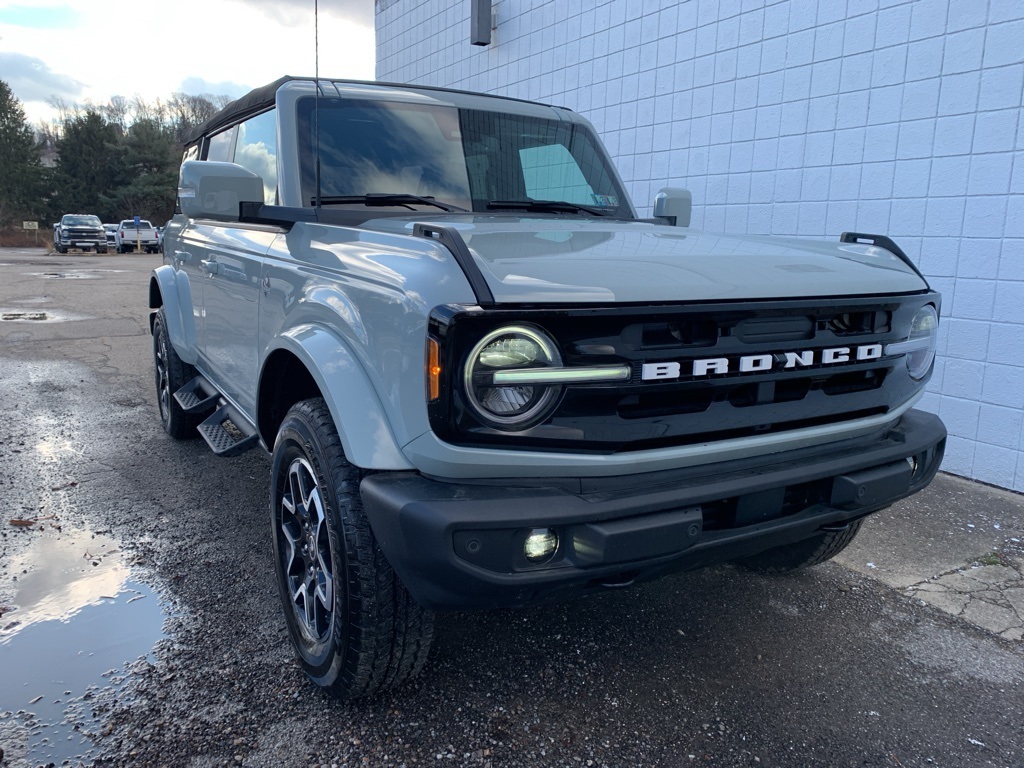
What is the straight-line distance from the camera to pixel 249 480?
173 inches


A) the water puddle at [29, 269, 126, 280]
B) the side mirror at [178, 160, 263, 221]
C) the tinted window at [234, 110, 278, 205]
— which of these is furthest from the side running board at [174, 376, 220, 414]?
the water puddle at [29, 269, 126, 280]

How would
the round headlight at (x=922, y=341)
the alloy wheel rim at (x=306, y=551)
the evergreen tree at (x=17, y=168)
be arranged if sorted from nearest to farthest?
the alloy wheel rim at (x=306, y=551) < the round headlight at (x=922, y=341) < the evergreen tree at (x=17, y=168)

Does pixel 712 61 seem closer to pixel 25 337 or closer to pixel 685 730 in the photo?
pixel 685 730

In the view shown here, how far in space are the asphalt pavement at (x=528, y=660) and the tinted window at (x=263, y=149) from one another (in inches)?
63.4

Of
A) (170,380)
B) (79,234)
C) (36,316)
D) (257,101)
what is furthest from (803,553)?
(79,234)

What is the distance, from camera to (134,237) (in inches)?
1448

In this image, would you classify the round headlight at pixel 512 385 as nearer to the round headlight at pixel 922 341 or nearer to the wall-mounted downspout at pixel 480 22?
the round headlight at pixel 922 341

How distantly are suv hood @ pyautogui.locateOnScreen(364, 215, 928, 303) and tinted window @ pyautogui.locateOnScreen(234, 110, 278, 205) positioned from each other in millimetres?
777

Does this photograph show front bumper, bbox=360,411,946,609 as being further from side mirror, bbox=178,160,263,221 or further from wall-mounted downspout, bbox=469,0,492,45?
wall-mounted downspout, bbox=469,0,492,45

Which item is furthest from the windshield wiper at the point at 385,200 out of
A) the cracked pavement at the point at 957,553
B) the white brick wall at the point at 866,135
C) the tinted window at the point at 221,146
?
the white brick wall at the point at 866,135

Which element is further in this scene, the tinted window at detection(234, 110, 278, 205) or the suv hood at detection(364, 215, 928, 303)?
the tinted window at detection(234, 110, 278, 205)

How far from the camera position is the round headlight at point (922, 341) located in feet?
8.43

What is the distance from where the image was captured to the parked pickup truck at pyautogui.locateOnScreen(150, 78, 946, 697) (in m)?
1.85

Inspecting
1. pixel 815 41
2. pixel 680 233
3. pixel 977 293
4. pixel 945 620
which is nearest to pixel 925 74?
pixel 815 41
